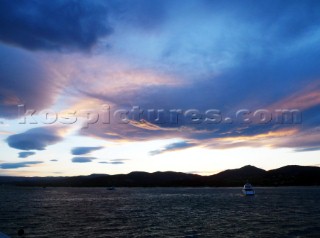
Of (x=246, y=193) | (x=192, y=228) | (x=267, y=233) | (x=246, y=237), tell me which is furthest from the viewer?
(x=246, y=193)

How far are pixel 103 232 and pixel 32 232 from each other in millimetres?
11324

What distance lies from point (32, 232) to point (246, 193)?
158047 mm

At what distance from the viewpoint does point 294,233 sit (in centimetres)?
5431

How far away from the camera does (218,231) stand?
186ft

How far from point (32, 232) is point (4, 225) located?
12.1 metres

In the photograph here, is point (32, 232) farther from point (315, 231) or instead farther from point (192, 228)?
point (315, 231)

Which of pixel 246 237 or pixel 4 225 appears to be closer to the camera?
pixel 246 237

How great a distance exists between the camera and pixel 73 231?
187ft

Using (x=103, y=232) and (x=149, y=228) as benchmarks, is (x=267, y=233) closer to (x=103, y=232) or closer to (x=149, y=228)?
(x=149, y=228)

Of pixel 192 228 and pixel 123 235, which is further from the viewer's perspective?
pixel 192 228

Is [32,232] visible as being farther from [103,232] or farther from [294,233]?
[294,233]

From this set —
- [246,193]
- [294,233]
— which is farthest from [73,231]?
[246,193]

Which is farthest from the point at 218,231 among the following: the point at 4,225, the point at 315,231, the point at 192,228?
the point at 4,225

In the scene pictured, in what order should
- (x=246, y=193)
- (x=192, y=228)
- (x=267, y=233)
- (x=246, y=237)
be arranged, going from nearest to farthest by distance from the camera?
(x=246, y=237)
(x=267, y=233)
(x=192, y=228)
(x=246, y=193)
